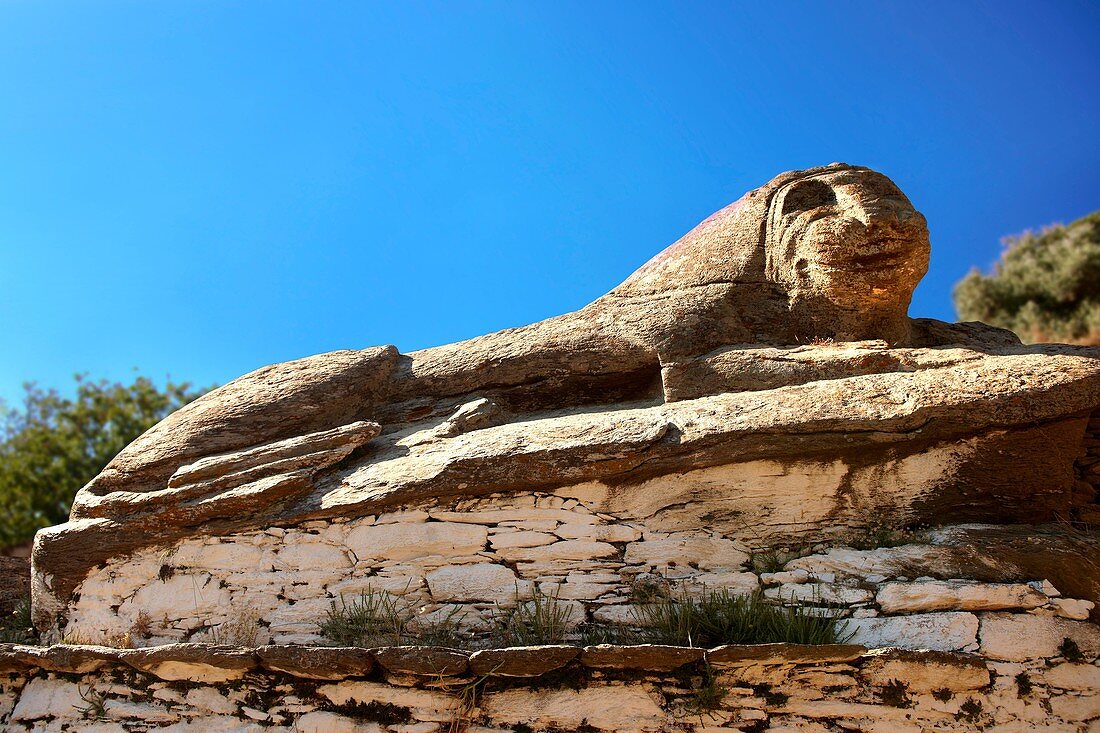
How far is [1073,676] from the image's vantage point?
163 inches

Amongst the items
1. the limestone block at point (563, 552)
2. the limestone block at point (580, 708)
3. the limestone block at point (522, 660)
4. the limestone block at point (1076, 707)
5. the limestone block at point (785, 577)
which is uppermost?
the limestone block at point (563, 552)

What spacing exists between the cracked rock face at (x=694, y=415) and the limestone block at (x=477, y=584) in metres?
0.14

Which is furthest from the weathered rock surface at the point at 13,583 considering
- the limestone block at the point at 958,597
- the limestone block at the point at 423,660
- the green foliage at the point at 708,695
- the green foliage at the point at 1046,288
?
the green foliage at the point at 1046,288

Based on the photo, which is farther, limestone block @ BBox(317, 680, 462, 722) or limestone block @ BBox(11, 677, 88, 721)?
limestone block @ BBox(11, 677, 88, 721)

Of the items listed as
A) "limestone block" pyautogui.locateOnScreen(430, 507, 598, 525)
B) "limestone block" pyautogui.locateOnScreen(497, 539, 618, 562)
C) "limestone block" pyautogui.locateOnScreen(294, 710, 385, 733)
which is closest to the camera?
"limestone block" pyautogui.locateOnScreen(294, 710, 385, 733)

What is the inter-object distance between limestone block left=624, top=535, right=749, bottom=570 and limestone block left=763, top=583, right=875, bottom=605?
0.32 metres

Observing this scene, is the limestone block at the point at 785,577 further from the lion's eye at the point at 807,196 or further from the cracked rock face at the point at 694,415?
the lion's eye at the point at 807,196

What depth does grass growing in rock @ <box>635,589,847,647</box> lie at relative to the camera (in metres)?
4.26

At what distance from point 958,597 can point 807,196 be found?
309 centimetres

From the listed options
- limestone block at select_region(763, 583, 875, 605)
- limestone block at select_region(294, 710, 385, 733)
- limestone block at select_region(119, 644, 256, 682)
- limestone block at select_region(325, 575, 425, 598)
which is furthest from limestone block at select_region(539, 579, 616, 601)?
limestone block at select_region(119, 644, 256, 682)

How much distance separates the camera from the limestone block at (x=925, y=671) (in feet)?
13.4

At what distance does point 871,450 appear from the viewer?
486 centimetres

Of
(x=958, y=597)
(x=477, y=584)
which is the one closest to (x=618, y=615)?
(x=477, y=584)

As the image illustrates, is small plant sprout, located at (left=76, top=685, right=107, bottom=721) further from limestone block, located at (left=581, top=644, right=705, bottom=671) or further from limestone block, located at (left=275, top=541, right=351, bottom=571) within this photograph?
limestone block, located at (left=581, top=644, right=705, bottom=671)
